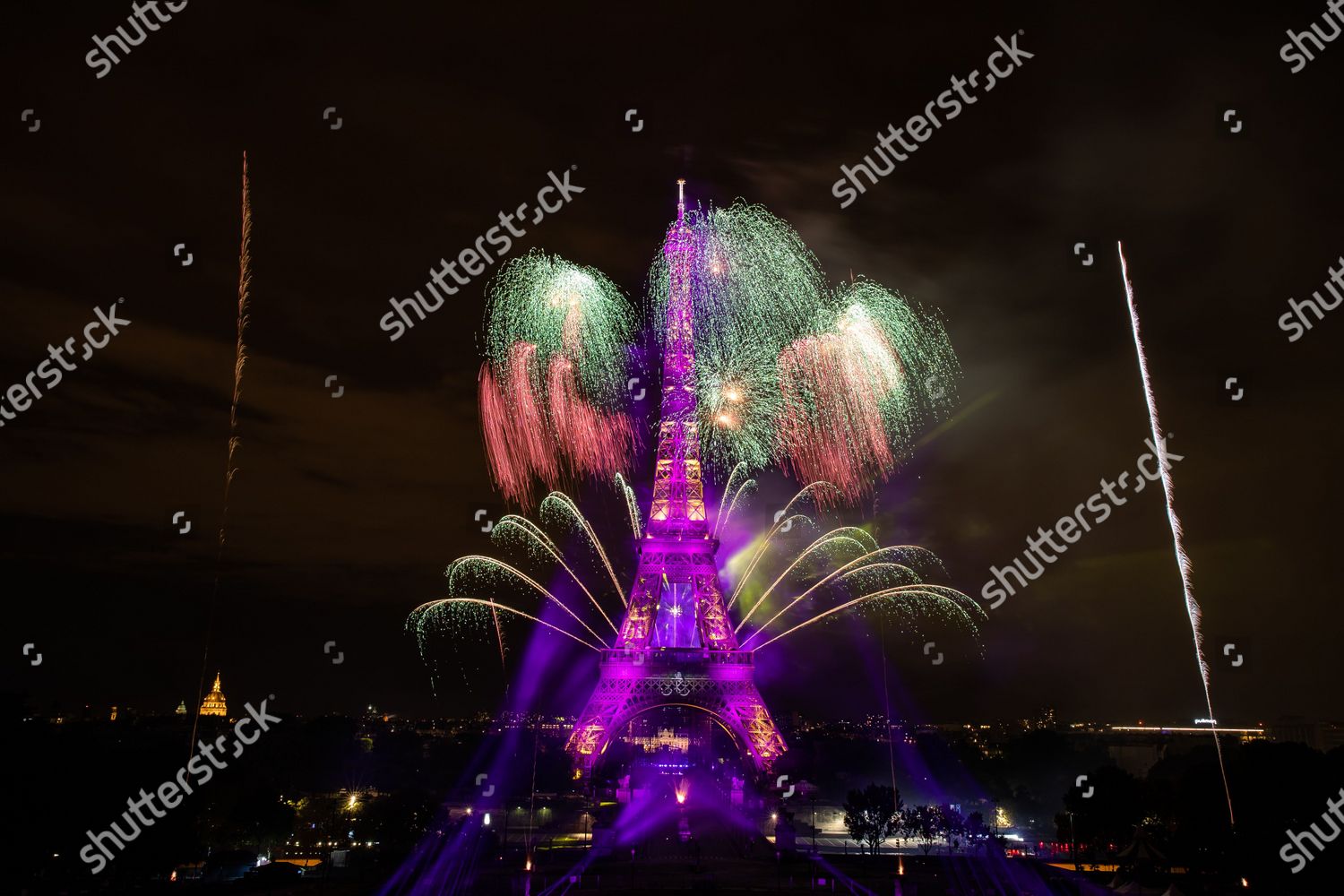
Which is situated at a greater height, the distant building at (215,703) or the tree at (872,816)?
the distant building at (215,703)

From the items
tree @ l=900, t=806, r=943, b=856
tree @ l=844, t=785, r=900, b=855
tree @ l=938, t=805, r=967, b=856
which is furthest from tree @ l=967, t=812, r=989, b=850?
tree @ l=844, t=785, r=900, b=855

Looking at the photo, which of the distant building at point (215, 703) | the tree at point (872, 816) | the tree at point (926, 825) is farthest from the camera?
the distant building at point (215, 703)
